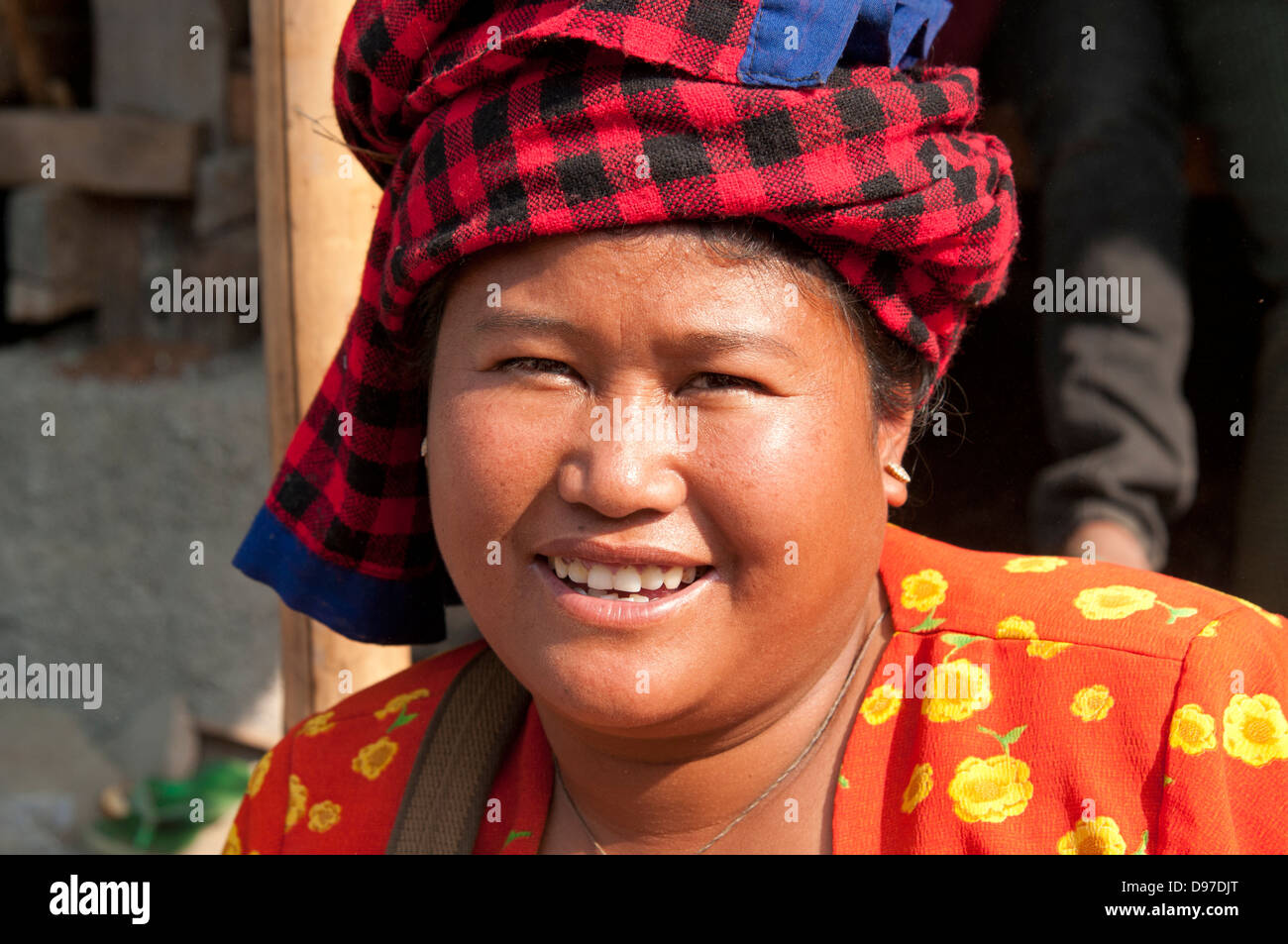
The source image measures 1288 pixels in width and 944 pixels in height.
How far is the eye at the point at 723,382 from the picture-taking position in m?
1.29

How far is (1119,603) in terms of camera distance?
4.62ft

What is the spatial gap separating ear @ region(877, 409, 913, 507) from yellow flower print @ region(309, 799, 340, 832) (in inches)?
34.7

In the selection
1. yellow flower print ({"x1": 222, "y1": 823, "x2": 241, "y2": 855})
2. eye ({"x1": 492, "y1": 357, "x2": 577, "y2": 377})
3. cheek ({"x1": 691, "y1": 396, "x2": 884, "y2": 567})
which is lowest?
yellow flower print ({"x1": 222, "y1": 823, "x2": 241, "y2": 855})

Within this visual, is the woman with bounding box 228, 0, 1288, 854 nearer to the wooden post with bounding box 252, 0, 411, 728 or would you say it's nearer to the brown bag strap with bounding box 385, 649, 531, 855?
the brown bag strap with bounding box 385, 649, 531, 855

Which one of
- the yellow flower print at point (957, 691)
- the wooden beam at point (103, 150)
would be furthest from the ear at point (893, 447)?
the wooden beam at point (103, 150)

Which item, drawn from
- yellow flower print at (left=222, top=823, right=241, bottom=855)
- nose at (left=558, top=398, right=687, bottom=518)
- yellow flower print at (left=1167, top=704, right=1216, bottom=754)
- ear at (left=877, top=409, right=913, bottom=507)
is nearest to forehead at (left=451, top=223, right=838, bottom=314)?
nose at (left=558, top=398, right=687, bottom=518)

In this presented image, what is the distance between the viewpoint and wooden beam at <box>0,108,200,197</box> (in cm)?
343

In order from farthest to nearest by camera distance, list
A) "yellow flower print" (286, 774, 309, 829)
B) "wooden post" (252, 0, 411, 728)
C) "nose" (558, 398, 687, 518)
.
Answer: "wooden post" (252, 0, 411, 728)
"yellow flower print" (286, 774, 309, 829)
"nose" (558, 398, 687, 518)

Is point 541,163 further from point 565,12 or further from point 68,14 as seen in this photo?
point 68,14

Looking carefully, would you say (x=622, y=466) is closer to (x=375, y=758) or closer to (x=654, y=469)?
(x=654, y=469)

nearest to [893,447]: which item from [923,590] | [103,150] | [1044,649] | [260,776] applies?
[923,590]

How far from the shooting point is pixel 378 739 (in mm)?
1746

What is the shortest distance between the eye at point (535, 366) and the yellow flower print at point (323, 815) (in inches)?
28.7
